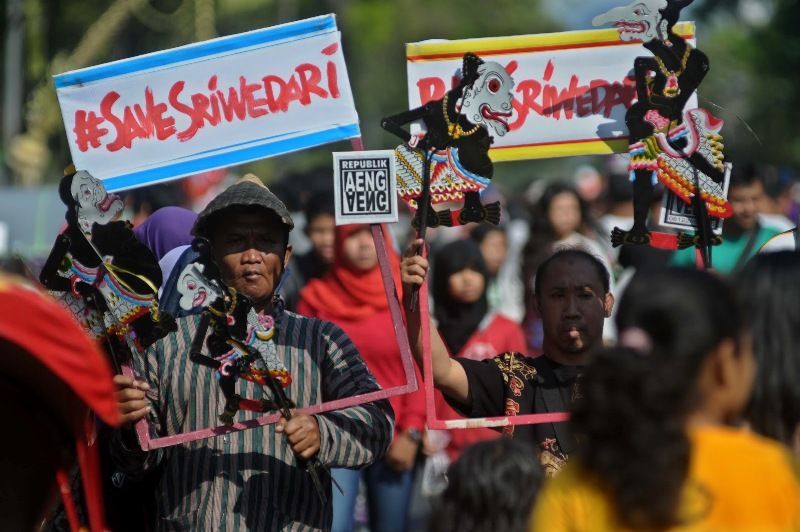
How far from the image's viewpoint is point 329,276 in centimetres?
772

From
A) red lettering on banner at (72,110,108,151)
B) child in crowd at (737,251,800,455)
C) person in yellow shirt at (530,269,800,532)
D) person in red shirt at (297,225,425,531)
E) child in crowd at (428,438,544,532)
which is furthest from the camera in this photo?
person in red shirt at (297,225,425,531)

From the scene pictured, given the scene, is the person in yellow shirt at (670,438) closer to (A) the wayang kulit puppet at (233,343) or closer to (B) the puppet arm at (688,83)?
(A) the wayang kulit puppet at (233,343)

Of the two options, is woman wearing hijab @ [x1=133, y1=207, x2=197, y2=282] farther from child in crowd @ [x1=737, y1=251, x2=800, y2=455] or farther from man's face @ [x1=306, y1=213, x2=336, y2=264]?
man's face @ [x1=306, y1=213, x2=336, y2=264]

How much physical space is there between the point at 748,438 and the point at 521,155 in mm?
2233

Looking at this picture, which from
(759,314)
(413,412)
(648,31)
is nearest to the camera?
(759,314)

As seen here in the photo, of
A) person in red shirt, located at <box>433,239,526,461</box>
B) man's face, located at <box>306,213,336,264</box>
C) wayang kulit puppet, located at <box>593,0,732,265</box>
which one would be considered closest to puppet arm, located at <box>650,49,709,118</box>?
wayang kulit puppet, located at <box>593,0,732,265</box>

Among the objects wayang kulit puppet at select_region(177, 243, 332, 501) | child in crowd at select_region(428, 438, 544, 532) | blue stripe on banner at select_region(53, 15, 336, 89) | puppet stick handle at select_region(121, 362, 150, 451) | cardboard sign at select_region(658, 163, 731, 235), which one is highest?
blue stripe on banner at select_region(53, 15, 336, 89)

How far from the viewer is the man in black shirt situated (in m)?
4.49

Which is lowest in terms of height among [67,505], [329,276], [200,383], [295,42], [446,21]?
[67,505]

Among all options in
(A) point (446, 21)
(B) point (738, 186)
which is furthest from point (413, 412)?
(A) point (446, 21)

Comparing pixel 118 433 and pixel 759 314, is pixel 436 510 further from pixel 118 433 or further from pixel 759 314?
pixel 118 433

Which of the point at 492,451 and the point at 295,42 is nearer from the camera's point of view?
the point at 492,451

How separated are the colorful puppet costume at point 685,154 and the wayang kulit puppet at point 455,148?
20.5 inches

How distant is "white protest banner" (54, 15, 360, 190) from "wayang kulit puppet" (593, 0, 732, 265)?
102 centimetres
